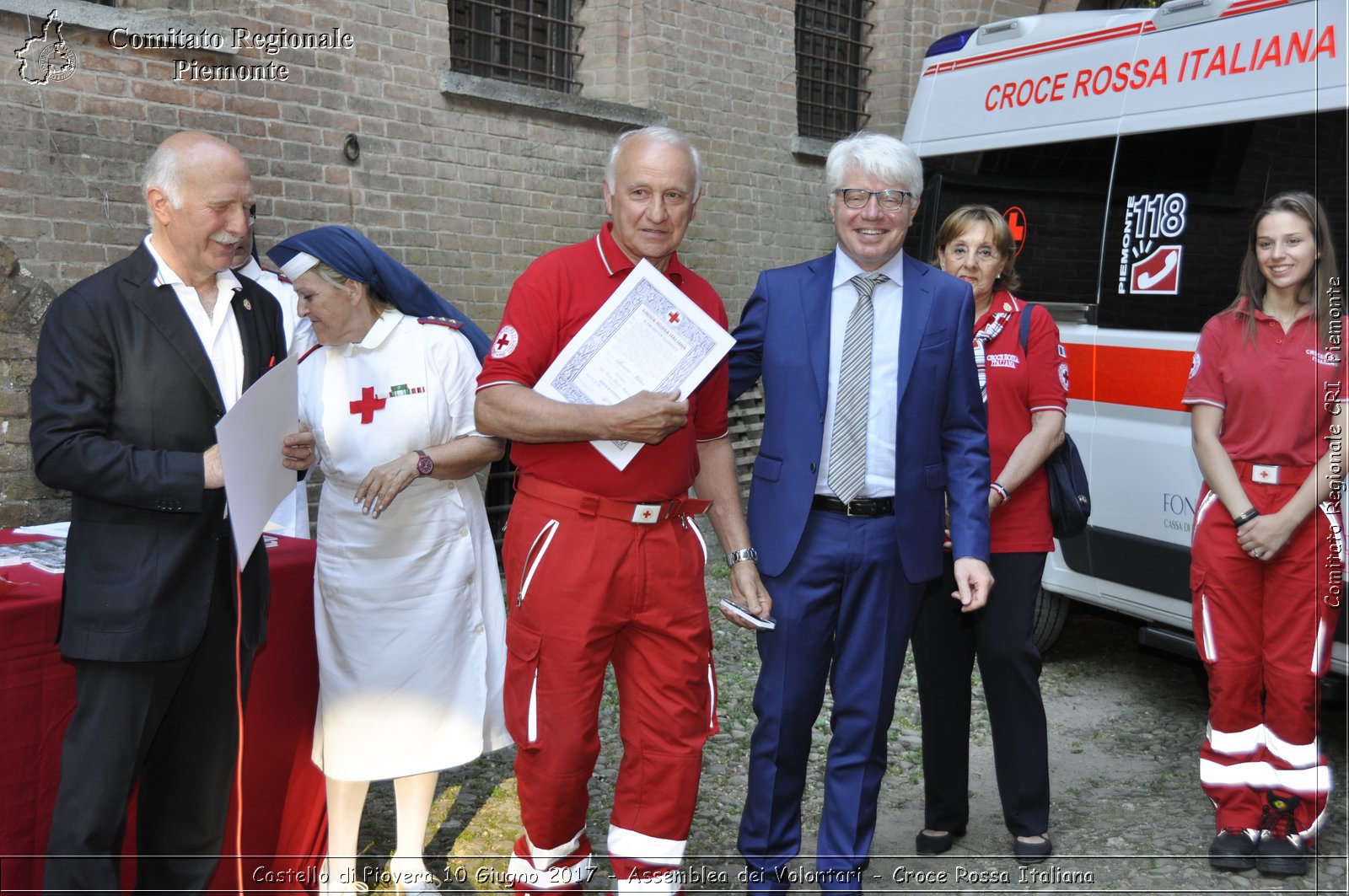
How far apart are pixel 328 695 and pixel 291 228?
12.5 ft

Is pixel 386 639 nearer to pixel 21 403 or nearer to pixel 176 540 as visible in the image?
pixel 176 540

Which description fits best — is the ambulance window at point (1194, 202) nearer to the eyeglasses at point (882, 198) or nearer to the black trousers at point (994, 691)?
the black trousers at point (994, 691)

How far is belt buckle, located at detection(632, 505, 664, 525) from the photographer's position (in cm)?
298

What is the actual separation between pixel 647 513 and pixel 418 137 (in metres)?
4.86

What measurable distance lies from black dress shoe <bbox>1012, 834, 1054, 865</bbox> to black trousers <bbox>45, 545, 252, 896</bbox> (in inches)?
97.1

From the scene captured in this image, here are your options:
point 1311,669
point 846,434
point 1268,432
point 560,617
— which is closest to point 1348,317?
point 1268,432

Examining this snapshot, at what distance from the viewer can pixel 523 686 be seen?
2992 millimetres

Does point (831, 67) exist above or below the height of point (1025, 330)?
above

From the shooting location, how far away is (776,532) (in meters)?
3.33

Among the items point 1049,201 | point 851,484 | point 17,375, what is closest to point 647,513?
point 851,484

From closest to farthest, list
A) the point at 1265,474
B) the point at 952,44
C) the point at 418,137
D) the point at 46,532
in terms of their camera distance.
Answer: the point at 46,532 < the point at 1265,474 < the point at 952,44 < the point at 418,137

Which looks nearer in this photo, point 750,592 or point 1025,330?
point 750,592

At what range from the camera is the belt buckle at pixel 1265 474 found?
3.88 meters

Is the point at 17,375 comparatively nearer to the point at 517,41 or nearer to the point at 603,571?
the point at 603,571
